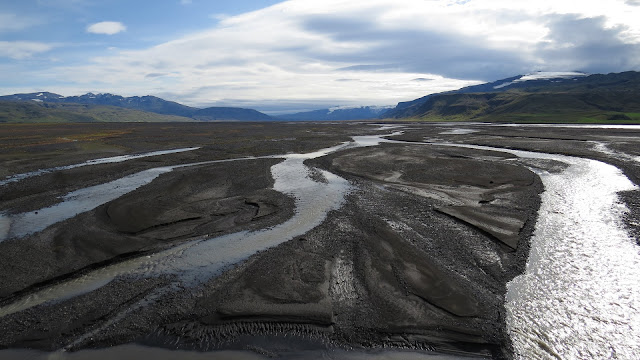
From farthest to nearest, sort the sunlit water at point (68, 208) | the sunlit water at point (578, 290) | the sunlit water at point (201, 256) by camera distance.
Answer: the sunlit water at point (68, 208) < the sunlit water at point (201, 256) < the sunlit water at point (578, 290)

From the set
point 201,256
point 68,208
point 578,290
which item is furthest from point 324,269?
point 68,208

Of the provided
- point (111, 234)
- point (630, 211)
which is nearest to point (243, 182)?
point (111, 234)

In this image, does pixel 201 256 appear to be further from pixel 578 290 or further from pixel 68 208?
pixel 578 290

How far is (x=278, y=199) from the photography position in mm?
31203

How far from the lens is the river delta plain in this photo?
42.4ft

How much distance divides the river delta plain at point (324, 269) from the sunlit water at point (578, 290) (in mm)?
78

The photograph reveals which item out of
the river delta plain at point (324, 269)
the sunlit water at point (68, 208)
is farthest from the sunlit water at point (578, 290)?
the sunlit water at point (68, 208)

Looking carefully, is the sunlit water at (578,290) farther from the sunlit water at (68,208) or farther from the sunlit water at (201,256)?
the sunlit water at (68,208)

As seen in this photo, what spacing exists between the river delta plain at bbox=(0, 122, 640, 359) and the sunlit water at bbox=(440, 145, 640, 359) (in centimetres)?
8

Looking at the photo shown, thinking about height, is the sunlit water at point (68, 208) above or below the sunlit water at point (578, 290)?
above

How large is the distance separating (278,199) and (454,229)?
15.0m

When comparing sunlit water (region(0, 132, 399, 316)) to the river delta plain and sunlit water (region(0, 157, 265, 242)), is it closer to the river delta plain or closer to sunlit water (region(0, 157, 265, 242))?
the river delta plain

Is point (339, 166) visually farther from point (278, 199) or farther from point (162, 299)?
point (162, 299)

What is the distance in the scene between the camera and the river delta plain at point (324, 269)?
1293 centimetres
